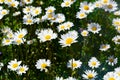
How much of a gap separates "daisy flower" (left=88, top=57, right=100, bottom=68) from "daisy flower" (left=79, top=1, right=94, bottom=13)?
0.90 meters

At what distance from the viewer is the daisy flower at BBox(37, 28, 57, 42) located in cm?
537

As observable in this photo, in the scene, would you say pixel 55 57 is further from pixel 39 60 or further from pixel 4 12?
pixel 4 12

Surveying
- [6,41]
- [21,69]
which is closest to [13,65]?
[21,69]

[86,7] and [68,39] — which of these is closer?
[68,39]

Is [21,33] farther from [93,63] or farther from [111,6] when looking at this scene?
[111,6]

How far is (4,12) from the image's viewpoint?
20.7 ft

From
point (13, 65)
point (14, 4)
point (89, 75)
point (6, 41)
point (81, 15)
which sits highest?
point (14, 4)

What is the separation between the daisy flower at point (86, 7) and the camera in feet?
19.1

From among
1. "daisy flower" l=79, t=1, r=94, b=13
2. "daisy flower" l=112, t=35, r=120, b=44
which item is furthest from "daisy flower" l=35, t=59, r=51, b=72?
"daisy flower" l=79, t=1, r=94, b=13

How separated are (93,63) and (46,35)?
2.37 feet

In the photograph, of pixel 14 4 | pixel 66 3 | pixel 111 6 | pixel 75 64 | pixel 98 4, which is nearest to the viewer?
pixel 75 64

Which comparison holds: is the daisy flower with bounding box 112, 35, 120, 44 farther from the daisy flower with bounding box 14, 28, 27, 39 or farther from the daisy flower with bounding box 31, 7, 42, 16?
the daisy flower with bounding box 31, 7, 42, 16

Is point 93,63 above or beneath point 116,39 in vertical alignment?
beneath

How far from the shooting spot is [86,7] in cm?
587
